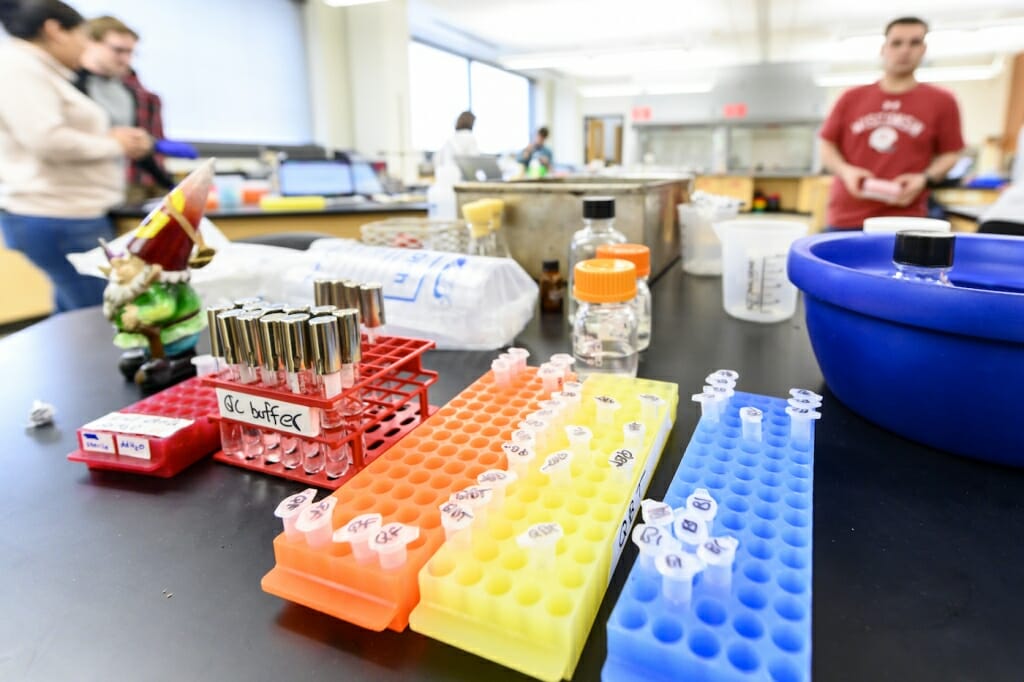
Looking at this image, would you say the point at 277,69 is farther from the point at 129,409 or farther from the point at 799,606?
the point at 799,606

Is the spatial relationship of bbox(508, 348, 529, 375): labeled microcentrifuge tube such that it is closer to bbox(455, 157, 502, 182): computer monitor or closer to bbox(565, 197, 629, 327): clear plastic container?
bbox(565, 197, 629, 327): clear plastic container

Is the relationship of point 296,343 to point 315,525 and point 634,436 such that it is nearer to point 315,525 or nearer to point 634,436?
point 315,525

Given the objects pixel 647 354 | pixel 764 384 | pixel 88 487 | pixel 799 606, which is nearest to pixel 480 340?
pixel 647 354

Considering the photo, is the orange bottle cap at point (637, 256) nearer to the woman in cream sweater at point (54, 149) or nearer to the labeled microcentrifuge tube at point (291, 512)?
the labeled microcentrifuge tube at point (291, 512)

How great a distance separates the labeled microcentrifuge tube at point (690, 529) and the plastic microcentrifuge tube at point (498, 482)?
108mm

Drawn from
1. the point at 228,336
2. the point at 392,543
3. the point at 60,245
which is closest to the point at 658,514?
the point at 392,543

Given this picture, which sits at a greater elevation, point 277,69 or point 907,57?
point 277,69

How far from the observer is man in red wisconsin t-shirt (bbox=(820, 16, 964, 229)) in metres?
1.89

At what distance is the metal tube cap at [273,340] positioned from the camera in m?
0.46

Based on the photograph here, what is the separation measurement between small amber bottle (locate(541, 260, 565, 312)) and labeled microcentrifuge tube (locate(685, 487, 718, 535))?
69 centimetres

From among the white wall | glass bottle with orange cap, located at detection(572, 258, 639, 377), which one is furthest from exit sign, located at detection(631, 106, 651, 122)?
glass bottle with orange cap, located at detection(572, 258, 639, 377)

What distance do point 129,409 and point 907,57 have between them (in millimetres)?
2330

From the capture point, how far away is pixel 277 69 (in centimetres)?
482

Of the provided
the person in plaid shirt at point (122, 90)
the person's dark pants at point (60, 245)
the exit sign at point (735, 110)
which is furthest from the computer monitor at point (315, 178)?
the exit sign at point (735, 110)
